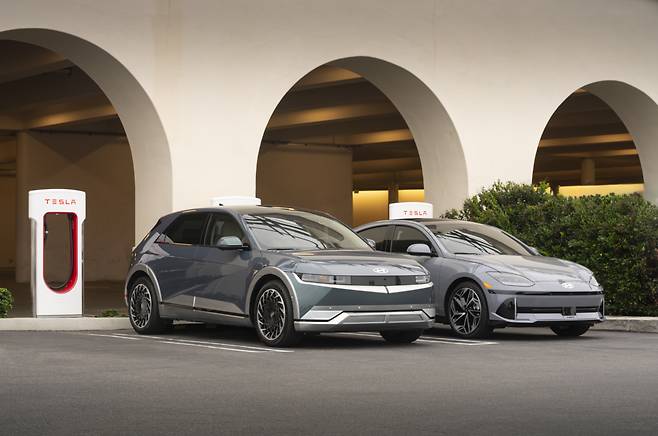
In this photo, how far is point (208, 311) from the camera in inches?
534

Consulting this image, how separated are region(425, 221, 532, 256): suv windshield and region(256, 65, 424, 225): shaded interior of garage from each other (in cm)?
1196

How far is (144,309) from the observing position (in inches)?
577

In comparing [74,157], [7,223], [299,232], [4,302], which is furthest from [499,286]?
[7,223]

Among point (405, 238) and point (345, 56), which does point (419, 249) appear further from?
point (345, 56)

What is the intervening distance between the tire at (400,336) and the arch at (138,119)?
475 cm

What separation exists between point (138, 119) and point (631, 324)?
24.4 ft

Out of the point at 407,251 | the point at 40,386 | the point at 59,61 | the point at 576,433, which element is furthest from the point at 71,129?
the point at 576,433

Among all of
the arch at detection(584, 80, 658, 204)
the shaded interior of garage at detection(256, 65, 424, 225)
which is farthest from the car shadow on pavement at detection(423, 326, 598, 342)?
the shaded interior of garage at detection(256, 65, 424, 225)

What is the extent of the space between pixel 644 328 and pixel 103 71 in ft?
27.0

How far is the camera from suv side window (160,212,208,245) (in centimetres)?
1434

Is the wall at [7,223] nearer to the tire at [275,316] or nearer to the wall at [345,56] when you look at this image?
the wall at [345,56]

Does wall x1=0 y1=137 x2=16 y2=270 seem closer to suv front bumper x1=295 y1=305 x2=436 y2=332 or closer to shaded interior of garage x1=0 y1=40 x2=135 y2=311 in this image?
shaded interior of garage x1=0 y1=40 x2=135 y2=311

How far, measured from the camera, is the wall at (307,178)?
35.4m

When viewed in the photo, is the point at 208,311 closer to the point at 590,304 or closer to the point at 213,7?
the point at 590,304
